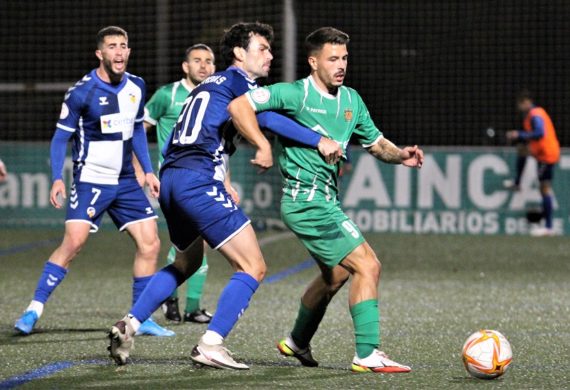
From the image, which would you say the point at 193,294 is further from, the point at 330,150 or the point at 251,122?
the point at 330,150

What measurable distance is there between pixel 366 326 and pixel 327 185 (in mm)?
727

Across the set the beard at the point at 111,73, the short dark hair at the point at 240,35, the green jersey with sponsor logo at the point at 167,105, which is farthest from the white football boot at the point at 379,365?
the green jersey with sponsor logo at the point at 167,105

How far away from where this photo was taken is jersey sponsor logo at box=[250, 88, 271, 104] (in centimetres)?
552

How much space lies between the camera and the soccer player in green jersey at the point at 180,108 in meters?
7.66

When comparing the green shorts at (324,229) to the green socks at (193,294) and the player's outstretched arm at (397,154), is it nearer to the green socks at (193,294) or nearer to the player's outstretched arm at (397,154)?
the player's outstretched arm at (397,154)

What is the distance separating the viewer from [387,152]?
234 inches

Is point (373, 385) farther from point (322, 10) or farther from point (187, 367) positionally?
point (322, 10)

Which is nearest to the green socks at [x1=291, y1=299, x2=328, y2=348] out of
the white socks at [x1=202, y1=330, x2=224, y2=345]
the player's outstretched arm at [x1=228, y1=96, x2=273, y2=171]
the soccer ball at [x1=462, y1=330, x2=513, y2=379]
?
the white socks at [x1=202, y1=330, x2=224, y2=345]

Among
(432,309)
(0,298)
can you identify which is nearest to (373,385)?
(432,309)

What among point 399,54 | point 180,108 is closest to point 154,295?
point 180,108

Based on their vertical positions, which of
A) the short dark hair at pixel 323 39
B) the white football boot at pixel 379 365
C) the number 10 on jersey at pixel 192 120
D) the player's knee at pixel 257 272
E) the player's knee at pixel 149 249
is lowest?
the white football boot at pixel 379 365

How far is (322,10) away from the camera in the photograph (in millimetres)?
20672

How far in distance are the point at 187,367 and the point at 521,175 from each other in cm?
1005

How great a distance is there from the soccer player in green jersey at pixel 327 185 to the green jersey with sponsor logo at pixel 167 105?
95.3 inches
